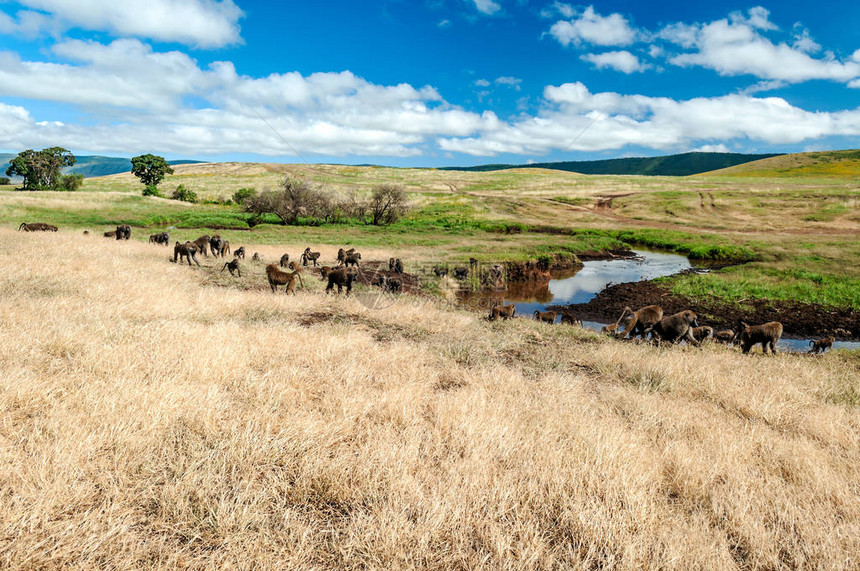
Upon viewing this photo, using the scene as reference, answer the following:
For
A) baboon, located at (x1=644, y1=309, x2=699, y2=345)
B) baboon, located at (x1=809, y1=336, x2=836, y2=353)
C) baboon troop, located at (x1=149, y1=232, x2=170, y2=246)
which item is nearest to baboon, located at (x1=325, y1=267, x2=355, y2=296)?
baboon, located at (x1=644, y1=309, x2=699, y2=345)

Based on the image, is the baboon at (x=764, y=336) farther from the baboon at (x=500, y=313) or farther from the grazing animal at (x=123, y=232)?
the grazing animal at (x=123, y=232)

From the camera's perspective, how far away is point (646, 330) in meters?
11.9

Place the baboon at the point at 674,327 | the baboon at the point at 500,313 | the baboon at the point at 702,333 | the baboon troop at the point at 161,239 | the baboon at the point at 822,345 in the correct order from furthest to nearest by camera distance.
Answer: the baboon troop at the point at 161,239, the baboon at the point at 822,345, the baboon at the point at 500,313, the baboon at the point at 702,333, the baboon at the point at 674,327

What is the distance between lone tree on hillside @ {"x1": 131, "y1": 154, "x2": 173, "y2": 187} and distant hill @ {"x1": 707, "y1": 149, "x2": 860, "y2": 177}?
512ft

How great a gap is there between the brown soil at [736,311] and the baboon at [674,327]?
8393 mm

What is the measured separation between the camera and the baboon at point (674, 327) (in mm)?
10820

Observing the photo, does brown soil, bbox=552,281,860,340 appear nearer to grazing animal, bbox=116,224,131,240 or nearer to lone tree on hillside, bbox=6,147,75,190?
grazing animal, bbox=116,224,131,240

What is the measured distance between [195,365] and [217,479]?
2781 mm

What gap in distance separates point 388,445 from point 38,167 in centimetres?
10181

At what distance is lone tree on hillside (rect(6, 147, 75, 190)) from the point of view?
73375 millimetres

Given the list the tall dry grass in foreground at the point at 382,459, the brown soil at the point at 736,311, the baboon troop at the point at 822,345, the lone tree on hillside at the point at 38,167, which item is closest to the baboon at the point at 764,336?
the baboon troop at the point at 822,345

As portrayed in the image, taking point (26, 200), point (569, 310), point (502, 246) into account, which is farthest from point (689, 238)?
point (26, 200)

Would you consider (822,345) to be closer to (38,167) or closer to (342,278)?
(342,278)

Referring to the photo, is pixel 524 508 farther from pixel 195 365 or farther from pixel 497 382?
pixel 195 365
